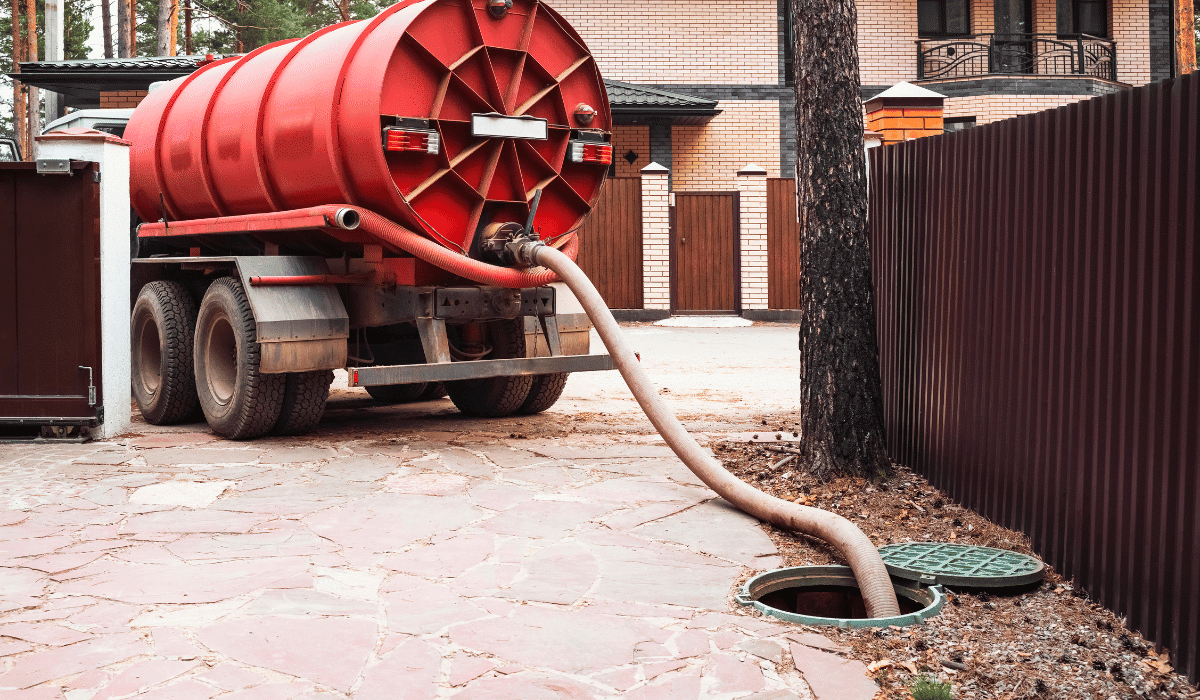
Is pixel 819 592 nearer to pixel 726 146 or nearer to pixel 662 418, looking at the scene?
pixel 662 418

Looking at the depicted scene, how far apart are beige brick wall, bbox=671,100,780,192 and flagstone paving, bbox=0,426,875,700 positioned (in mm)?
16776

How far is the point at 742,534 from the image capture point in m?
5.42

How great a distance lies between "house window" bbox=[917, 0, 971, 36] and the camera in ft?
86.0

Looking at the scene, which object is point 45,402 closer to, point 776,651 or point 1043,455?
point 776,651

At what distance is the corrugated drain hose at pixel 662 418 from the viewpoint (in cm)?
457

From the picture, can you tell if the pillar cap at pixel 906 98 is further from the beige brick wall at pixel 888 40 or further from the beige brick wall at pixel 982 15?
the beige brick wall at pixel 982 15

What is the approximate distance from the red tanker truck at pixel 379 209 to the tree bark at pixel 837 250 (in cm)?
198

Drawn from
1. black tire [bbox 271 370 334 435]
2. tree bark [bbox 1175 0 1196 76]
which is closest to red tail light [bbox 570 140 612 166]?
black tire [bbox 271 370 334 435]

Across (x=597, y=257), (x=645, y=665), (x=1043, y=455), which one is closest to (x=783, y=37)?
(x=597, y=257)

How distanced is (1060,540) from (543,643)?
2.32m

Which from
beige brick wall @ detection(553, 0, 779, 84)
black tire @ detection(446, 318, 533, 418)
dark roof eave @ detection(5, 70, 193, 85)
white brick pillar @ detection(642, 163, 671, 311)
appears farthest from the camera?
beige brick wall @ detection(553, 0, 779, 84)

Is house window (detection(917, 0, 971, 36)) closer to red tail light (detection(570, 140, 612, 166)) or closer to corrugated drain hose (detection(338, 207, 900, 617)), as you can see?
red tail light (detection(570, 140, 612, 166))

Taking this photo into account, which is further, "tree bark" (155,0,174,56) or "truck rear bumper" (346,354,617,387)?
"tree bark" (155,0,174,56)

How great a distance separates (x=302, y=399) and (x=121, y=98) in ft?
45.9
